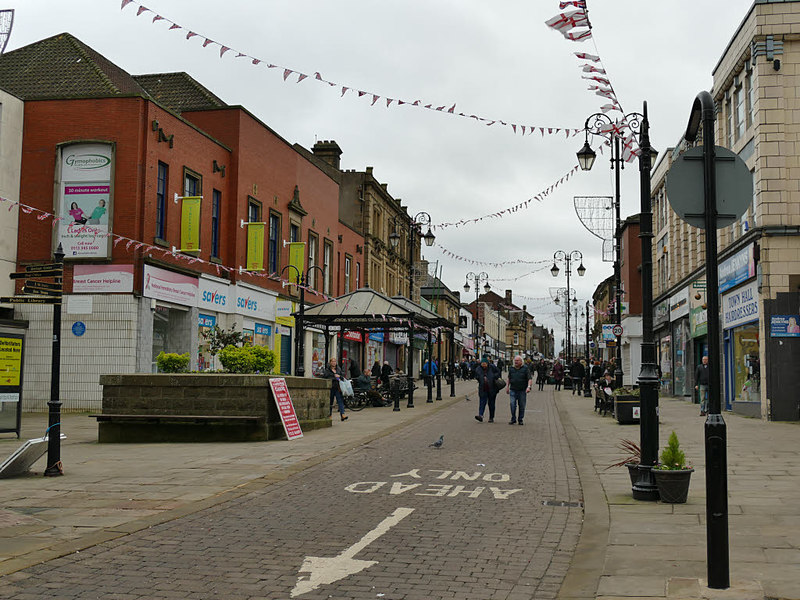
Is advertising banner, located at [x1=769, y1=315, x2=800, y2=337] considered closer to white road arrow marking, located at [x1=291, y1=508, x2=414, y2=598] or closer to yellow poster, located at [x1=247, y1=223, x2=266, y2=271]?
white road arrow marking, located at [x1=291, y1=508, x2=414, y2=598]

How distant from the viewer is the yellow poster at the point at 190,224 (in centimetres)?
2630

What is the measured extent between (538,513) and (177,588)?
164 inches

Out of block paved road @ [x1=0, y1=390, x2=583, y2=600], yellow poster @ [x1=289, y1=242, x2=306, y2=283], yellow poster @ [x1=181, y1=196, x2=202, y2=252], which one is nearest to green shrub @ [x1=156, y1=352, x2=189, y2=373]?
block paved road @ [x1=0, y1=390, x2=583, y2=600]

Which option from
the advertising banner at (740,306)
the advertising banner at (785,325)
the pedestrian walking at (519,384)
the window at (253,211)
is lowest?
the pedestrian walking at (519,384)

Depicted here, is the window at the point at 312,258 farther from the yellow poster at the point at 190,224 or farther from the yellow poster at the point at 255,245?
the yellow poster at the point at 190,224

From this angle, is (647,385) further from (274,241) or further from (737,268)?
(274,241)

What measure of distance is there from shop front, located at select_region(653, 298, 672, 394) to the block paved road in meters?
28.9

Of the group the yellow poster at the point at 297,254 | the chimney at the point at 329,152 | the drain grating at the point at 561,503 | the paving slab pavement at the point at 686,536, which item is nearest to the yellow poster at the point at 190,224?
the yellow poster at the point at 297,254

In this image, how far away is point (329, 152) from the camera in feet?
176

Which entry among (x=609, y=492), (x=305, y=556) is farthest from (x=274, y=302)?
(x=305, y=556)

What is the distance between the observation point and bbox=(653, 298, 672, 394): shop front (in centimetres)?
3894

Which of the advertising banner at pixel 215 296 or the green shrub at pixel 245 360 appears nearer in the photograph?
the green shrub at pixel 245 360

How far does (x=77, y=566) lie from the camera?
6172 millimetres

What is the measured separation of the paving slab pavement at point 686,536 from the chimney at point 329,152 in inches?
1647
